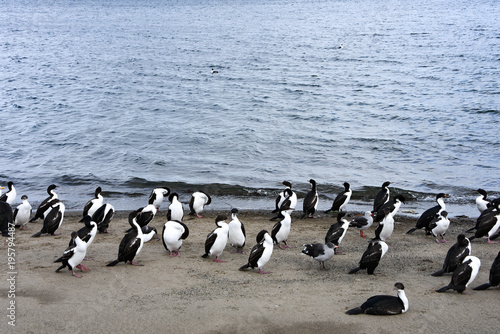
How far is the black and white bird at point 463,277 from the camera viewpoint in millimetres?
10328

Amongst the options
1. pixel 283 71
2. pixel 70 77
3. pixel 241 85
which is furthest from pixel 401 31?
pixel 70 77

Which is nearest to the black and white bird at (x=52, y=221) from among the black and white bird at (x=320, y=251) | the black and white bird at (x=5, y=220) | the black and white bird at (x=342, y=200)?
the black and white bird at (x=5, y=220)

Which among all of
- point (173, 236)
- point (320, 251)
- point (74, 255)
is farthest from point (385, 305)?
point (74, 255)

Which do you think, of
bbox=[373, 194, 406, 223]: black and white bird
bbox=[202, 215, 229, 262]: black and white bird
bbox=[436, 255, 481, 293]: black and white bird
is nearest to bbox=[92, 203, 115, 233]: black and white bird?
bbox=[202, 215, 229, 262]: black and white bird

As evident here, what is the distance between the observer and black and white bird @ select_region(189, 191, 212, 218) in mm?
16723

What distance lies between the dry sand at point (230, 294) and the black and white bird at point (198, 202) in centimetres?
281

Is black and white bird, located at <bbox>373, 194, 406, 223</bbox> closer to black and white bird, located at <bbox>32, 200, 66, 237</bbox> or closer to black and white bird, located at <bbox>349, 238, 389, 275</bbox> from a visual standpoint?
black and white bird, located at <bbox>349, 238, 389, 275</bbox>

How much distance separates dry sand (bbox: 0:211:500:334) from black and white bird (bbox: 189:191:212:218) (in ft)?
9.22

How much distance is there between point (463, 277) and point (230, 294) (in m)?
4.68

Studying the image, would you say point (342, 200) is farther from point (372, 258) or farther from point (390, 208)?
point (372, 258)

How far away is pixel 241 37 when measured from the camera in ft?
213

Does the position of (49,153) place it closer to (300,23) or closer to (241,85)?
(241,85)

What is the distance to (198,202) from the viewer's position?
1675 cm

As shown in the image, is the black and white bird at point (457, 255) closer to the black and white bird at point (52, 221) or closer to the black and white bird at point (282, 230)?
the black and white bird at point (282, 230)
